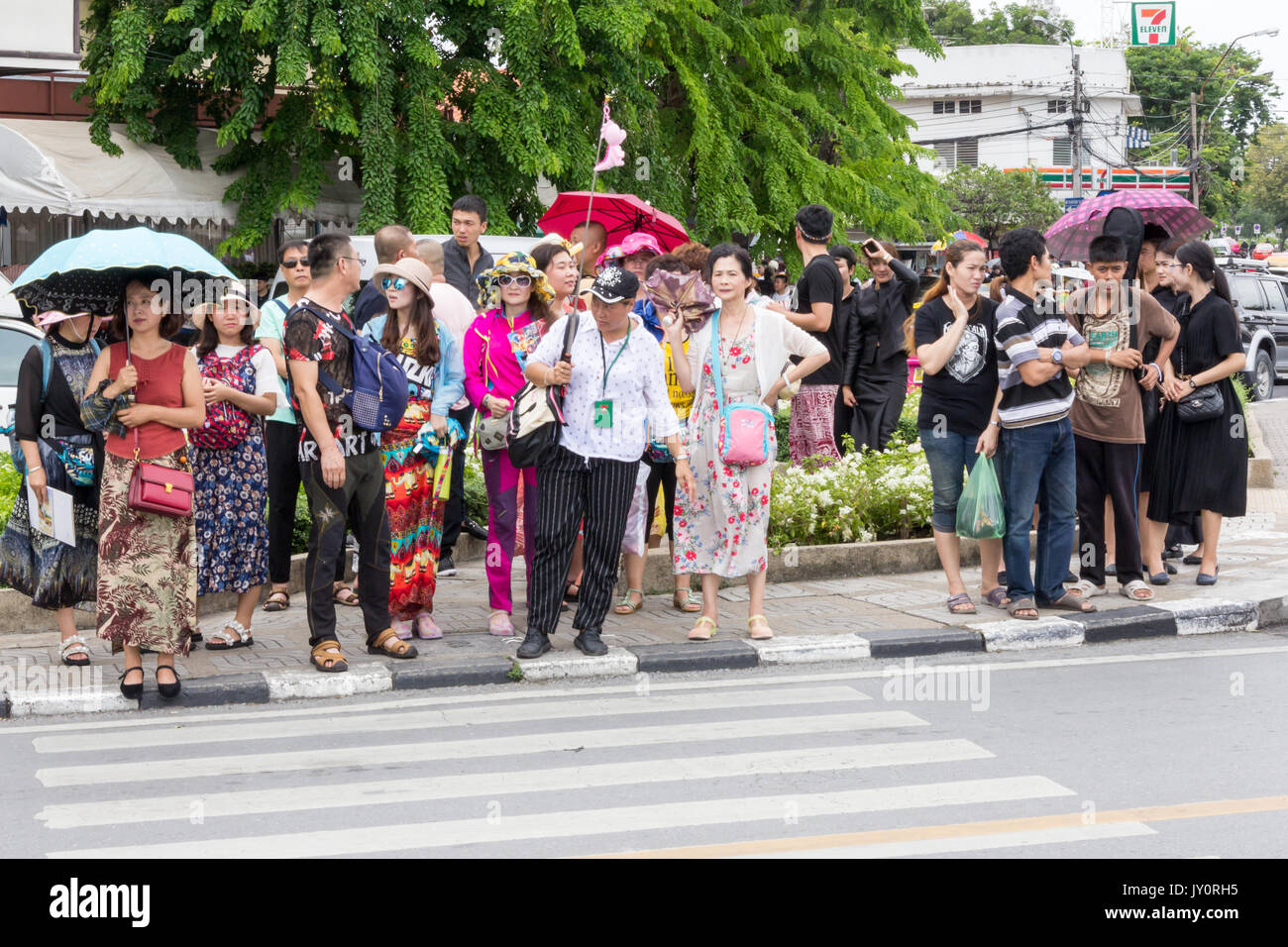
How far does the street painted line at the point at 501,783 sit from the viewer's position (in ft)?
16.8

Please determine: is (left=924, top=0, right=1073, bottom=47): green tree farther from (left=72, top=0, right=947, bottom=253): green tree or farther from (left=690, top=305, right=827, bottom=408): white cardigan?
(left=690, top=305, right=827, bottom=408): white cardigan

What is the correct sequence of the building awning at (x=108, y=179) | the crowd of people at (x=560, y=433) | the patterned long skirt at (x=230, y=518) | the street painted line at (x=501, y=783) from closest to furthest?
the street painted line at (x=501, y=783)
the crowd of people at (x=560, y=433)
the patterned long skirt at (x=230, y=518)
the building awning at (x=108, y=179)

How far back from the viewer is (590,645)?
24.5ft

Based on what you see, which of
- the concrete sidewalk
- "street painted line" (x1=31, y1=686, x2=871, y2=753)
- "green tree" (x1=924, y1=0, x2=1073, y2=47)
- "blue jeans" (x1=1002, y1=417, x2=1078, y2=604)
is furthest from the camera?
"green tree" (x1=924, y1=0, x2=1073, y2=47)

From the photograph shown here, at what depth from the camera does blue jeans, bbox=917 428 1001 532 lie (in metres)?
8.37

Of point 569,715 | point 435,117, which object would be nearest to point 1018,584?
point 569,715

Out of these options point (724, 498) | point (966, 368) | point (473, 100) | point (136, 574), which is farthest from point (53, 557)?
point (473, 100)

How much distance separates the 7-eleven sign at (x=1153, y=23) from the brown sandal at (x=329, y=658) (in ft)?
153

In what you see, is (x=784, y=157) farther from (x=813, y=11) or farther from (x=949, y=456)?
(x=949, y=456)

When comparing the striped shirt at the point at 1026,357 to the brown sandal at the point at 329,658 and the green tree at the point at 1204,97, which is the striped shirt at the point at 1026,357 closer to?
the brown sandal at the point at 329,658

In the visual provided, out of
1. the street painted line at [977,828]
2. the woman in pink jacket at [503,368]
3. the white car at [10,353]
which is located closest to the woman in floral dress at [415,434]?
the woman in pink jacket at [503,368]

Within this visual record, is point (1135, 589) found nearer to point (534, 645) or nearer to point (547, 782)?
point (534, 645)

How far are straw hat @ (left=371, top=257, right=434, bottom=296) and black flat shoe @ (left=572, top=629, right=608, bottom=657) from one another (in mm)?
1936

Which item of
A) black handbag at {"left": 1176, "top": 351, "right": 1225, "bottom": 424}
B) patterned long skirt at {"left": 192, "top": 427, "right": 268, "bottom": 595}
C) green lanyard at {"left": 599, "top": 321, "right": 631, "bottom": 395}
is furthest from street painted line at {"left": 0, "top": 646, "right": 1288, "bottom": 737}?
black handbag at {"left": 1176, "top": 351, "right": 1225, "bottom": 424}
